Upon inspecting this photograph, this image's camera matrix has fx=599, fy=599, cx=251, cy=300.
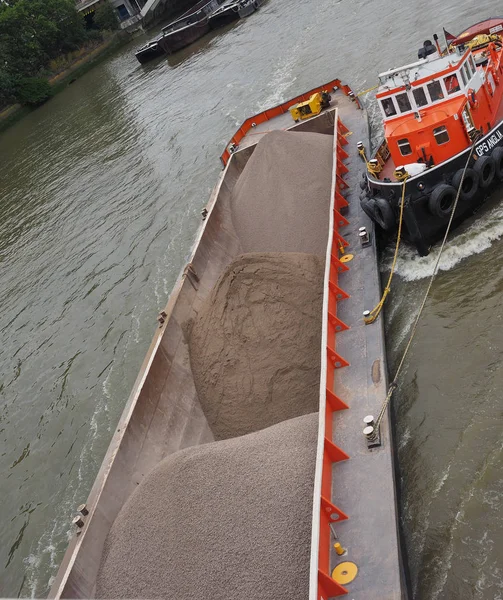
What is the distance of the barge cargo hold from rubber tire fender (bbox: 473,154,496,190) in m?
2.49

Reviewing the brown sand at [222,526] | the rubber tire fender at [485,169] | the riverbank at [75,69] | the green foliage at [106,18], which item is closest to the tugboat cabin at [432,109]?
the rubber tire fender at [485,169]

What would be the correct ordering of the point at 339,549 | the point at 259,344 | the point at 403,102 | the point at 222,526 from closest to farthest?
1. the point at 339,549
2. the point at 222,526
3. the point at 259,344
4. the point at 403,102

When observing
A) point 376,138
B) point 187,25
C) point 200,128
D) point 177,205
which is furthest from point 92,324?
point 187,25

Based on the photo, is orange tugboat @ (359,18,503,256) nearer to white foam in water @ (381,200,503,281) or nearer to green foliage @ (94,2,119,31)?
white foam in water @ (381,200,503,281)

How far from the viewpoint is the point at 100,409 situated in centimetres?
1365

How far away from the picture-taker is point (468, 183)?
1267 centimetres

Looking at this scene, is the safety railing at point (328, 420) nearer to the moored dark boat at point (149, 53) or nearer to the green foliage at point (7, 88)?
the moored dark boat at point (149, 53)

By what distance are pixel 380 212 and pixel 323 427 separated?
6.03 meters

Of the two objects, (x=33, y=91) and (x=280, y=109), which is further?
(x=33, y=91)

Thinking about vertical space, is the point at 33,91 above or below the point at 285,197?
above

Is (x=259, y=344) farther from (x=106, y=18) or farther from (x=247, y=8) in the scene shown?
(x=106, y=18)

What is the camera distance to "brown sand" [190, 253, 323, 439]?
9891mm

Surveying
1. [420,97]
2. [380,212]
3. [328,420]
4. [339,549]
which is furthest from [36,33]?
[339,549]

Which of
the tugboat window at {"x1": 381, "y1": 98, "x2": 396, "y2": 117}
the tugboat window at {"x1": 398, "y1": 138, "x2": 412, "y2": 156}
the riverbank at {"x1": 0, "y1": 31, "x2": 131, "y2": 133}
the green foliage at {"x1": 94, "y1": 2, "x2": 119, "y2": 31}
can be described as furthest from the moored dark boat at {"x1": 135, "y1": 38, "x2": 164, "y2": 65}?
the tugboat window at {"x1": 398, "y1": 138, "x2": 412, "y2": 156}
